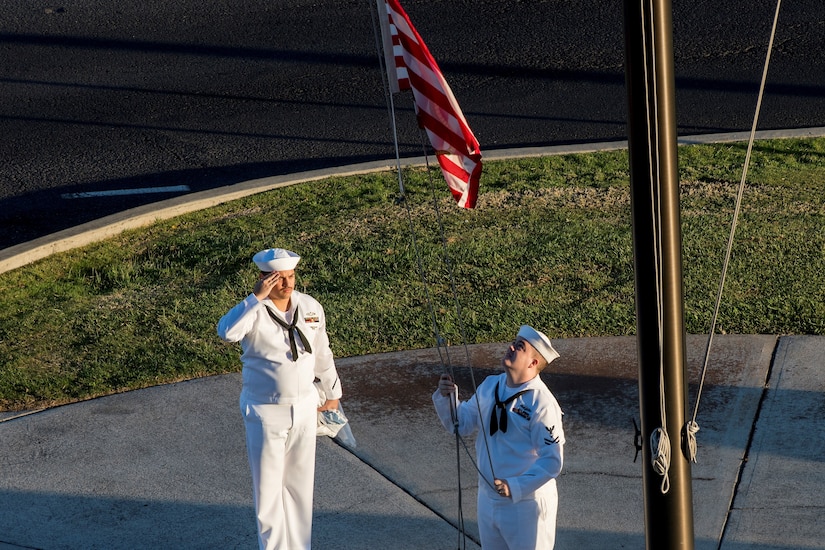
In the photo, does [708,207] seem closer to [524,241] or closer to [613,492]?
[524,241]

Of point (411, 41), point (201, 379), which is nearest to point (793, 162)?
point (201, 379)

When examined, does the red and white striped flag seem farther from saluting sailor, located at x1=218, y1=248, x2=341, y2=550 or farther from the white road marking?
the white road marking

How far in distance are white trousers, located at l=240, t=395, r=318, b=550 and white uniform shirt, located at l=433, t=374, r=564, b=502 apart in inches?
34.7

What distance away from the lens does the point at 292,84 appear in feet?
44.5

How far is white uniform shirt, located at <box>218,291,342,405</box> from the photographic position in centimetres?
584

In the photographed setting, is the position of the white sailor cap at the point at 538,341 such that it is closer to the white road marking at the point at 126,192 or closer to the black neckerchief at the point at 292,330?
the black neckerchief at the point at 292,330

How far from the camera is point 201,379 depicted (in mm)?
8250

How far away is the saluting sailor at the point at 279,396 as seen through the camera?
5926 mm

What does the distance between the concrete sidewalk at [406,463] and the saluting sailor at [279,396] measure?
432 millimetres

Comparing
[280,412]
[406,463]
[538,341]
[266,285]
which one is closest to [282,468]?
[280,412]

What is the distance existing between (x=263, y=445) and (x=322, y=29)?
32.4 feet

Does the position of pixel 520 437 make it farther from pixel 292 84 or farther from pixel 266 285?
pixel 292 84

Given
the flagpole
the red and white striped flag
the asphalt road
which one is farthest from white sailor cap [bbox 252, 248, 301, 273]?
the asphalt road

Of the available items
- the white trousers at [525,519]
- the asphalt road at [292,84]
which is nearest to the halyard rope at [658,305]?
the white trousers at [525,519]
